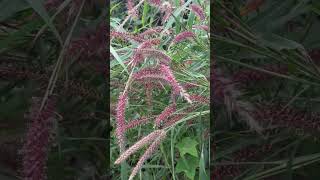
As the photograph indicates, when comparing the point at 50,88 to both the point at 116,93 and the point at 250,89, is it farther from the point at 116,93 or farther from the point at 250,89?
the point at 116,93

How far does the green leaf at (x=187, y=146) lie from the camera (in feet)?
1.99

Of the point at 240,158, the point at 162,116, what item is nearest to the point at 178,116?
the point at 162,116

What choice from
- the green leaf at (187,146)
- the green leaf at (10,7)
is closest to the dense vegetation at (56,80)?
the green leaf at (10,7)

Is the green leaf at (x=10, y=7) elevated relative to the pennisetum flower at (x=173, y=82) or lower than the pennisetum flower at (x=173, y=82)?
elevated

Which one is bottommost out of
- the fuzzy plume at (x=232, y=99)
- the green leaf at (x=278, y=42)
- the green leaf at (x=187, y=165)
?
the green leaf at (x=187, y=165)

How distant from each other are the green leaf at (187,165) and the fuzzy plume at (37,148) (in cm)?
40

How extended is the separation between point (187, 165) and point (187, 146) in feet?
0.08

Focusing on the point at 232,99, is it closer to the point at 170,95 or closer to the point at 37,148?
the point at 37,148

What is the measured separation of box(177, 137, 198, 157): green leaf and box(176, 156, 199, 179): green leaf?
0.05 feet

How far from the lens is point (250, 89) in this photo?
0.84ft

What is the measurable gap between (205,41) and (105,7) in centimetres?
44

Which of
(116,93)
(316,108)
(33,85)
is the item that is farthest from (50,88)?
(116,93)

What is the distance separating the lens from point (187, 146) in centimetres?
62

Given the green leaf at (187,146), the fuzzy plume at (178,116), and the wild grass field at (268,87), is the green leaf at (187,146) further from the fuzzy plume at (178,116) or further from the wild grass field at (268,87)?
the wild grass field at (268,87)
